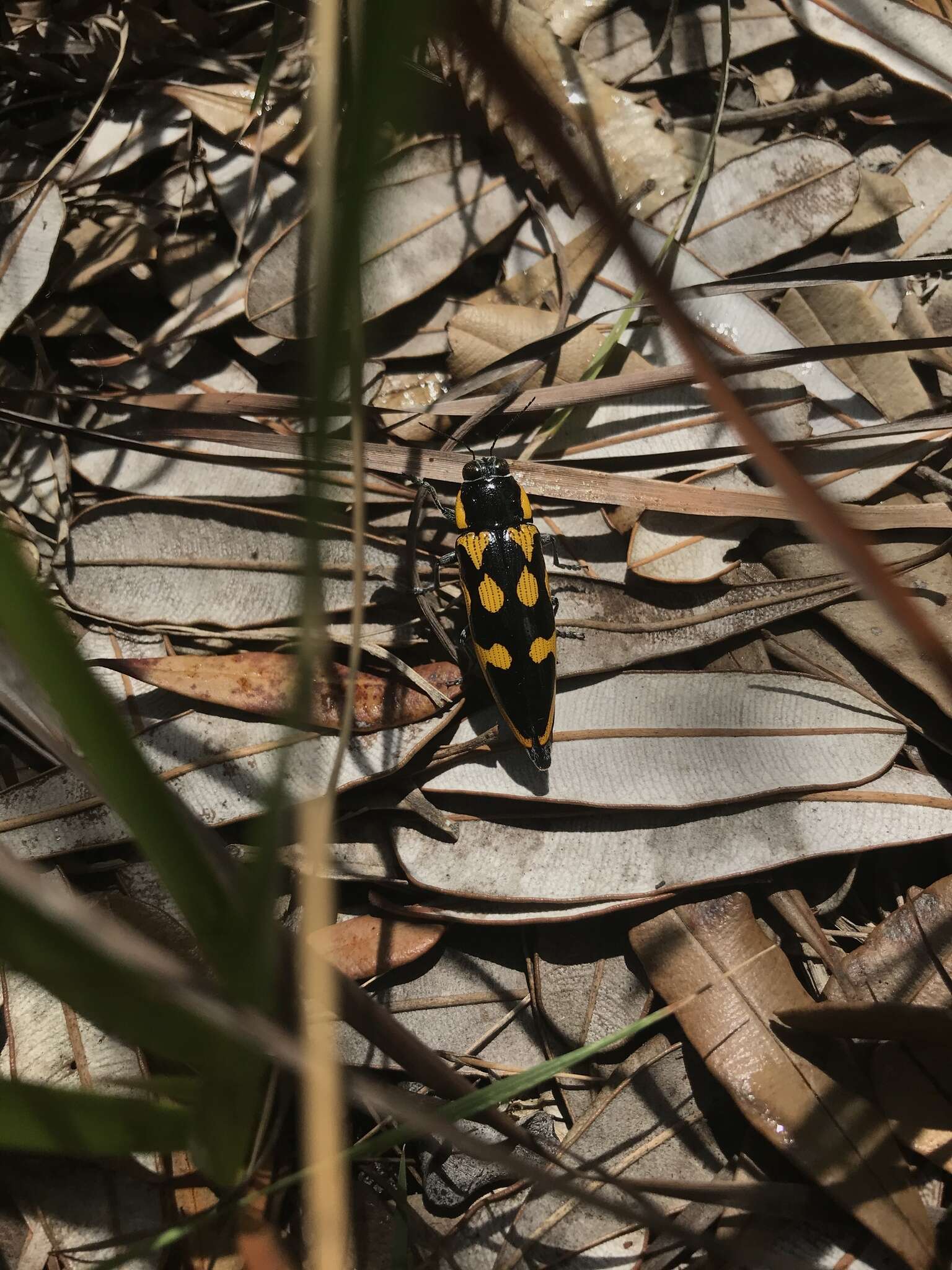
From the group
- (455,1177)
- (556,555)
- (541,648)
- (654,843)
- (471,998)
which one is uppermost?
(556,555)

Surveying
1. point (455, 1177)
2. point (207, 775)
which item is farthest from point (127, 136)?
point (455, 1177)

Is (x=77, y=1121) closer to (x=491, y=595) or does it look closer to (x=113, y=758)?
(x=113, y=758)

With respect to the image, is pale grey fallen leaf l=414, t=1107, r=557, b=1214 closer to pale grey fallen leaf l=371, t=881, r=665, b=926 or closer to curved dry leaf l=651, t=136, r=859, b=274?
pale grey fallen leaf l=371, t=881, r=665, b=926

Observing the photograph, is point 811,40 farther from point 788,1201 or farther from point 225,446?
point 788,1201

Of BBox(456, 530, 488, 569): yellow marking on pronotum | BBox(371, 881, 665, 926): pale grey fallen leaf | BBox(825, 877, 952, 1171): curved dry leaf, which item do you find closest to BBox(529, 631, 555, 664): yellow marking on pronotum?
BBox(456, 530, 488, 569): yellow marking on pronotum

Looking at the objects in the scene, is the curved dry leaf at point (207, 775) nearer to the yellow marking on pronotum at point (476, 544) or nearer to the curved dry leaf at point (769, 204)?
the yellow marking on pronotum at point (476, 544)

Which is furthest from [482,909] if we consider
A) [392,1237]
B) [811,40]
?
[811,40]

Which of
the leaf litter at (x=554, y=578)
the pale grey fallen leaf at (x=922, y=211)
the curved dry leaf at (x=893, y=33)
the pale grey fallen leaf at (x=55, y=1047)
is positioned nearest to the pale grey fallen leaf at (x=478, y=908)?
the leaf litter at (x=554, y=578)
